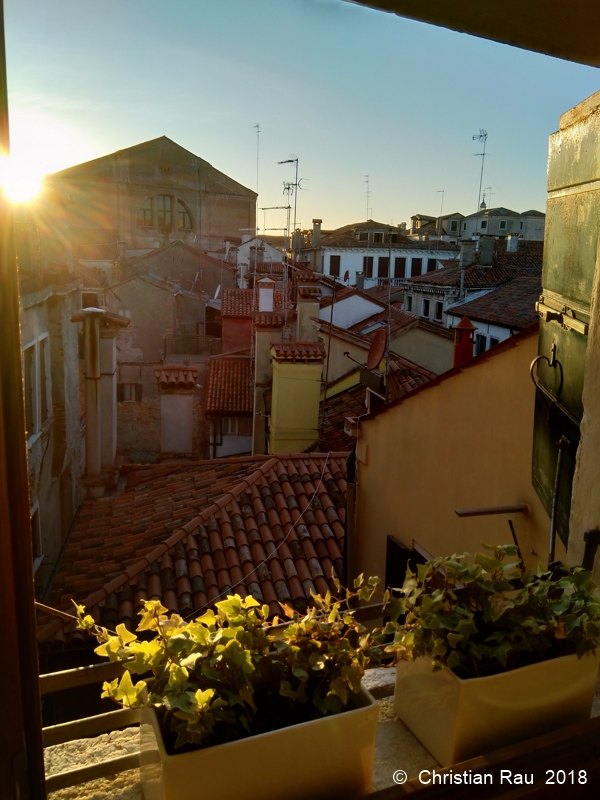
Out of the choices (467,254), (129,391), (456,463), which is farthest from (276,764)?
(467,254)

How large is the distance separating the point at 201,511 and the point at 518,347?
432 centimetres

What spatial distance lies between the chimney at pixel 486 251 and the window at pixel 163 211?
18571mm

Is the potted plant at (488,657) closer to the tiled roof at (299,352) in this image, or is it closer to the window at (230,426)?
the tiled roof at (299,352)

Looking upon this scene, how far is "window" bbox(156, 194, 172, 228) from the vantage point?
35.6 m

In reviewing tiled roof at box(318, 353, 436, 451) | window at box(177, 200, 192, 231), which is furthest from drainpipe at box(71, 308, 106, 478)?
window at box(177, 200, 192, 231)

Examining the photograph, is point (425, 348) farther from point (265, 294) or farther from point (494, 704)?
point (494, 704)

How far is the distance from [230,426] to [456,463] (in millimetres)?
10967

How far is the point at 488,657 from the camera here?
1.45 m

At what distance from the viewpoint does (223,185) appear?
36.6m

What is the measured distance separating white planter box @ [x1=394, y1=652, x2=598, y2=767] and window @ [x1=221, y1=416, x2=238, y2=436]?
43.5ft

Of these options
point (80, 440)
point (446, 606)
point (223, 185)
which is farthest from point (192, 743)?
point (223, 185)

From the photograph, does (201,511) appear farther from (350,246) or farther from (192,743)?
(350,246)

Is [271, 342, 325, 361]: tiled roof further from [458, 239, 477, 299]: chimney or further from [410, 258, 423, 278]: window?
[410, 258, 423, 278]: window

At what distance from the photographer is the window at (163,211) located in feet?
117
